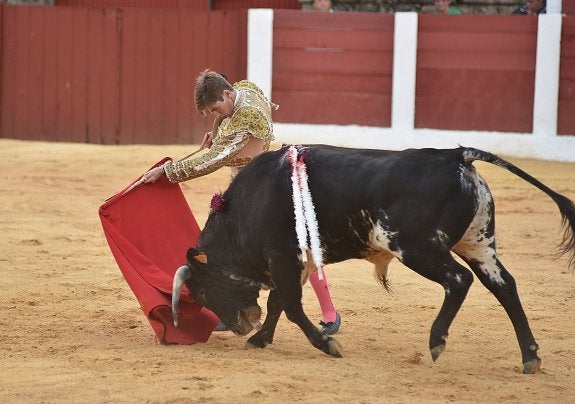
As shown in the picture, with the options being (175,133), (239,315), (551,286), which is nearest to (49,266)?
(239,315)

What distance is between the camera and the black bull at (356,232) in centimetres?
392

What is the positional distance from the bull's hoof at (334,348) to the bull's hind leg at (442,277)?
0.40 metres

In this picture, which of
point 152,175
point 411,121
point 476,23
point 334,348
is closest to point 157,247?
point 152,175

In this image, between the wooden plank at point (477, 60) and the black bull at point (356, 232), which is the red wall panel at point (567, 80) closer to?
the wooden plank at point (477, 60)

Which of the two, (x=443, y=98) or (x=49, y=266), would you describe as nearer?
(x=49, y=266)

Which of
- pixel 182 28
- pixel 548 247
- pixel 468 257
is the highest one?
pixel 182 28

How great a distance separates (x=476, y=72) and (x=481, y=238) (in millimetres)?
6857

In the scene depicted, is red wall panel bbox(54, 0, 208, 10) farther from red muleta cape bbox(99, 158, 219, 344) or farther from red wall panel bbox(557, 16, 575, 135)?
red muleta cape bbox(99, 158, 219, 344)

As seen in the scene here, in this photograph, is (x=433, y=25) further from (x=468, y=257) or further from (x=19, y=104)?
(x=468, y=257)

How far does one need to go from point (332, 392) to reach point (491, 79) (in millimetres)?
7437

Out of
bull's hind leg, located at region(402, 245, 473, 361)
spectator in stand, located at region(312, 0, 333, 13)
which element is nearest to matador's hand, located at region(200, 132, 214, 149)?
bull's hind leg, located at region(402, 245, 473, 361)

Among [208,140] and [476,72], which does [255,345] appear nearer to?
[208,140]

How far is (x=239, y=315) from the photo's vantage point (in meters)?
4.51

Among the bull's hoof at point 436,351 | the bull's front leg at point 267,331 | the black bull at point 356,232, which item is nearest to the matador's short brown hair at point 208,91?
the black bull at point 356,232
